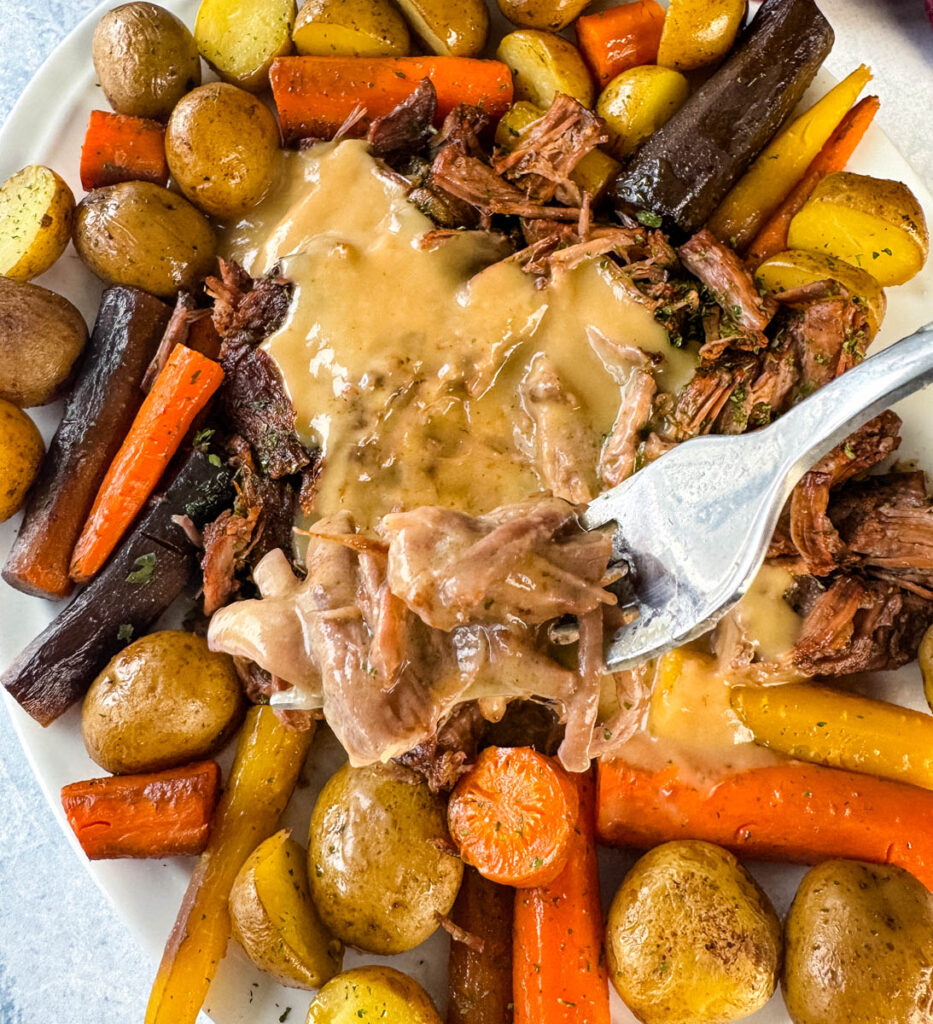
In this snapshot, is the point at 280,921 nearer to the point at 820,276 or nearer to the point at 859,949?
the point at 859,949

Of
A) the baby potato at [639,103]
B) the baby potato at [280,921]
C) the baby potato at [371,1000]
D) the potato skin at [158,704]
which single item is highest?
the baby potato at [639,103]

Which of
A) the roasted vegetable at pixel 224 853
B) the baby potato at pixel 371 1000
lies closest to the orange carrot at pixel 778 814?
the baby potato at pixel 371 1000

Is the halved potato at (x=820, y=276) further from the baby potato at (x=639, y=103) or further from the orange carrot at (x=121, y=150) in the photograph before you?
the orange carrot at (x=121, y=150)

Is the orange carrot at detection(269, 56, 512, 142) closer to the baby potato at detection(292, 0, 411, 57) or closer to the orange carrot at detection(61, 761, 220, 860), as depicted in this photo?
the baby potato at detection(292, 0, 411, 57)

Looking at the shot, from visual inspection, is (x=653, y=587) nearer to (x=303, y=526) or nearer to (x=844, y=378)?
(x=844, y=378)

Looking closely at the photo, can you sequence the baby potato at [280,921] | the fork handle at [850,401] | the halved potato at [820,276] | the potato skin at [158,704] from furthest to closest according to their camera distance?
the halved potato at [820,276], the potato skin at [158,704], the baby potato at [280,921], the fork handle at [850,401]

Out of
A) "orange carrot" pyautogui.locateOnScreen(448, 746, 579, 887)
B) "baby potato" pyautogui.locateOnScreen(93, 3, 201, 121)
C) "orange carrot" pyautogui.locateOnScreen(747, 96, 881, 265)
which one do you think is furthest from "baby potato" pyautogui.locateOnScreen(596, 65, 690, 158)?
"orange carrot" pyautogui.locateOnScreen(448, 746, 579, 887)
